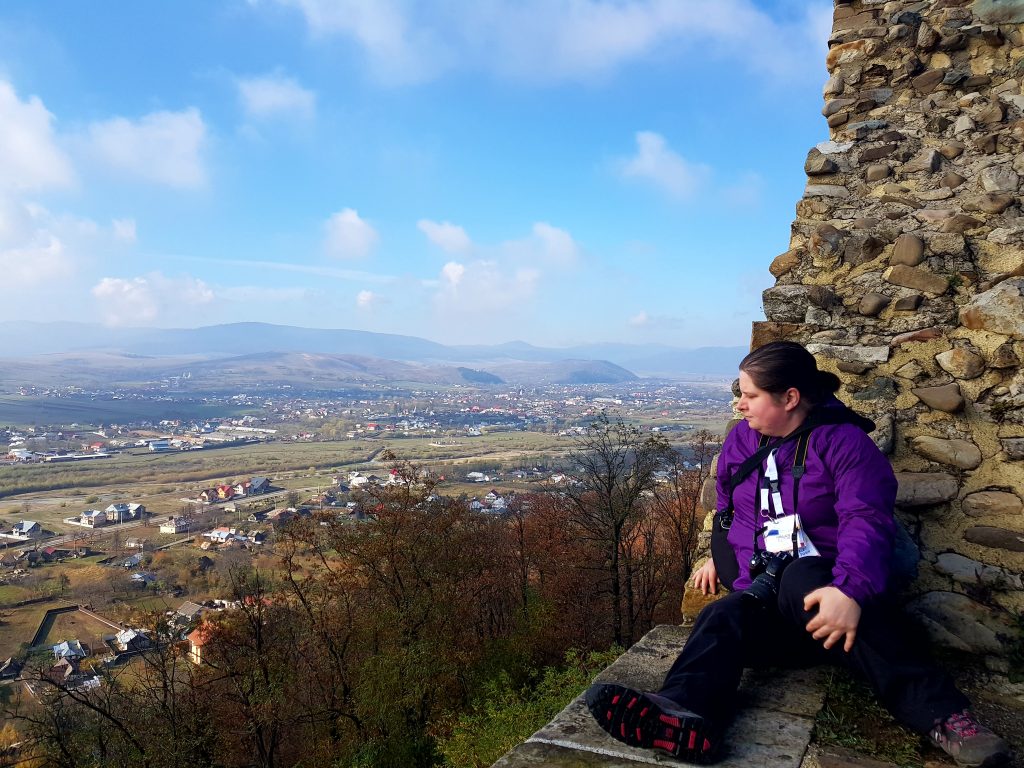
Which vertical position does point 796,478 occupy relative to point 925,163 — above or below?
below

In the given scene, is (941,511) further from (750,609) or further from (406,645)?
Answer: (406,645)

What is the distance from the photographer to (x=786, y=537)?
239 centimetres

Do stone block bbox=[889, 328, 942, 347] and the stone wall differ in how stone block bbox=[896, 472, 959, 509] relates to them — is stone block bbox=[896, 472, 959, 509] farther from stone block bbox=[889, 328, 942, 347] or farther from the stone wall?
stone block bbox=[889, 328, 942, 347]

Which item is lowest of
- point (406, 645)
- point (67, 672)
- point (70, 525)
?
point (70, 525)

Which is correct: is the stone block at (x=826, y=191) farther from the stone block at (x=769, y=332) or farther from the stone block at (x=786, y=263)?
the stone block at (x=769, y=332)

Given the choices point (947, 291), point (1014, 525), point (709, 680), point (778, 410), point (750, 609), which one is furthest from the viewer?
point (947, 291)

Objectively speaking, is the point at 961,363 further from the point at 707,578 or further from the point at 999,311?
the point at 707,578

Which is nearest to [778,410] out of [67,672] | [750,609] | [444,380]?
[750,609]

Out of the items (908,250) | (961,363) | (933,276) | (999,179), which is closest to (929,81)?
(999,179)

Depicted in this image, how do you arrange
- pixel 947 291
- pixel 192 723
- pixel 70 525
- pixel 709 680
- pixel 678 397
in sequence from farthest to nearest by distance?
pixel 678 397 → pixel 70 525 → pixel 192 723 → pixel 947 291 → pixel 709 680

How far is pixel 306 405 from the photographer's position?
11806cm

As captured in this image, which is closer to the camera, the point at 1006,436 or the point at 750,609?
the point at 750,609

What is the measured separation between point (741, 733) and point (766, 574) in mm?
587

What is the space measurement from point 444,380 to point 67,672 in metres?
167
